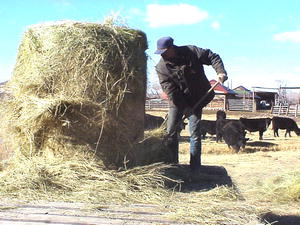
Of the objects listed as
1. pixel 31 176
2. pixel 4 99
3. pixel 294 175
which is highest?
pixel 4 99

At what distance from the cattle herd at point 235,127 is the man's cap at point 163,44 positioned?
5872 mm

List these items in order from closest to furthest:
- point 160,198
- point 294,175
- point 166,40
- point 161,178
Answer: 1. point 160,198
2. point 161,178
3. point 166,40
4. point 294,175

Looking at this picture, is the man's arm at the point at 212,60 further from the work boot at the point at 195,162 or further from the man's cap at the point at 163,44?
the work boot at the point at 195,162

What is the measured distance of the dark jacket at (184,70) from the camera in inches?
217

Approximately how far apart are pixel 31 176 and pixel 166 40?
232 cm

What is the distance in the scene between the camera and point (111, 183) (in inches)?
153

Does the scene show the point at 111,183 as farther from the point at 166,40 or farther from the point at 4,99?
the point at 166,40

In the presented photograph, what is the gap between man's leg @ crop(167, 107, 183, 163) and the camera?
568 cm

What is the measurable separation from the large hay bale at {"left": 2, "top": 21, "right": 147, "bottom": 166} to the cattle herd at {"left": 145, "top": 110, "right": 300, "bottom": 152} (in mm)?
6482

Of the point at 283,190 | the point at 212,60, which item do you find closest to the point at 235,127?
the point at 283,190

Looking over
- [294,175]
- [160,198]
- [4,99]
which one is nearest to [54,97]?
[4,99]

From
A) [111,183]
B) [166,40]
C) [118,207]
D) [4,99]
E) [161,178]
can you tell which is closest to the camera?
[118,207]

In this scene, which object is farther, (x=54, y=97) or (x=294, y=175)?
(x=294, y=175)

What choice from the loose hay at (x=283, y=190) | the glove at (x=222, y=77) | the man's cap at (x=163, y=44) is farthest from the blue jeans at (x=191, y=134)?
the loose hay at (x=283, y=190)
